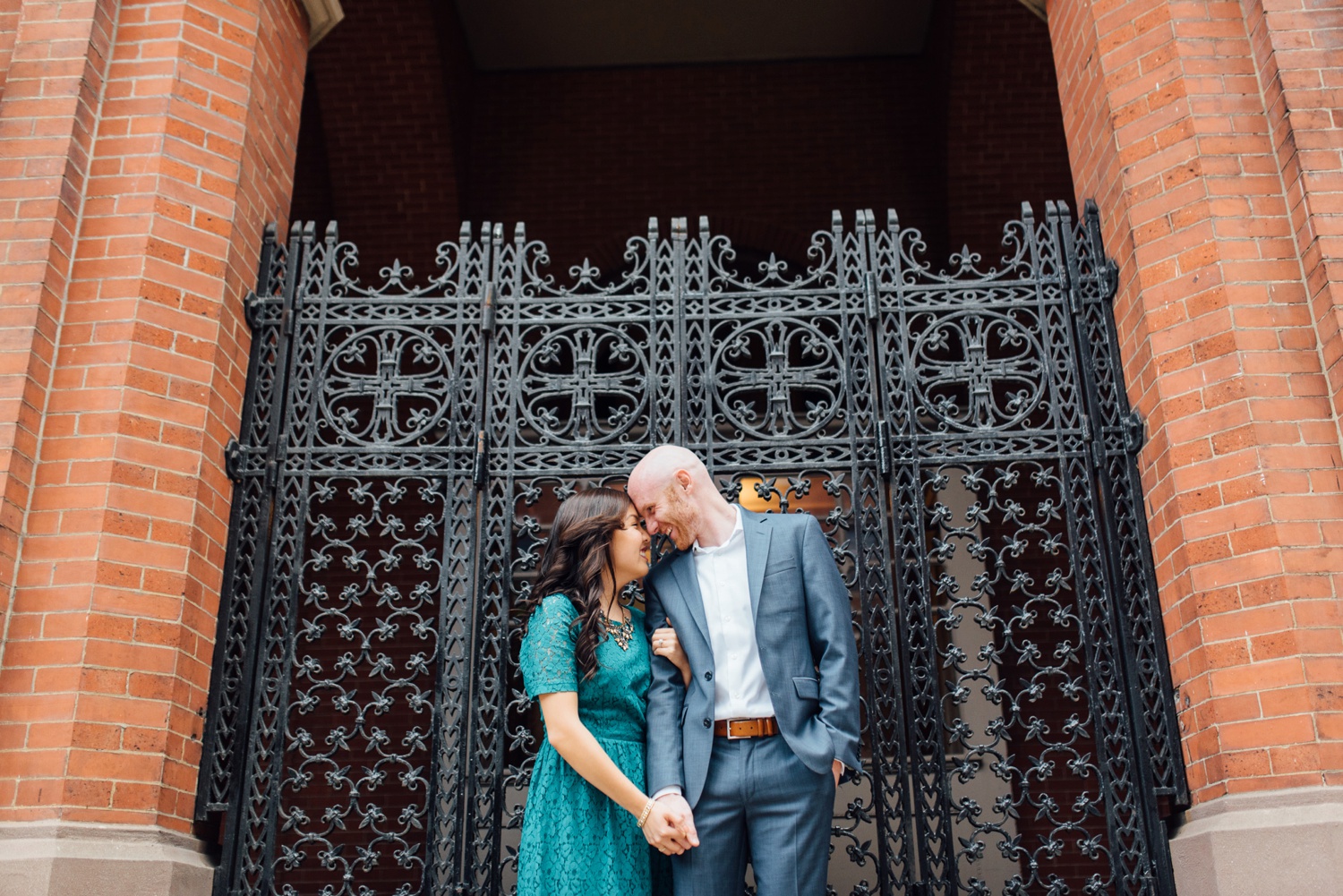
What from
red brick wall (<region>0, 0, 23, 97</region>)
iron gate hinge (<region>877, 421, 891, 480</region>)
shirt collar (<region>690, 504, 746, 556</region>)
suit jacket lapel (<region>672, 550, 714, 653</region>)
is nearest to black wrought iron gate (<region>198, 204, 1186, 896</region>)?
iron gate hinge (<region>877, 421, 891, 480</region>)

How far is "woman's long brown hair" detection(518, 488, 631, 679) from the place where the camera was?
3418mm

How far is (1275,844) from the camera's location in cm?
353

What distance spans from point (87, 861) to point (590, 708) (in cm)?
174

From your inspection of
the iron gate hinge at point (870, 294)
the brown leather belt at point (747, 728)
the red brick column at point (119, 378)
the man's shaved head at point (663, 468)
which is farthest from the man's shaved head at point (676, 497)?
the red brick column at point (119, 378)

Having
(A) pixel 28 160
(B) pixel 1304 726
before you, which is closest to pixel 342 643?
(A) pixel 28 160

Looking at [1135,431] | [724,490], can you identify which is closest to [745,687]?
[724,490]

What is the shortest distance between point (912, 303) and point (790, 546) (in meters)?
1.66

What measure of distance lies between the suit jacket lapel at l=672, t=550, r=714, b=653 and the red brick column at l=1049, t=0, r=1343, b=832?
5.65 feet

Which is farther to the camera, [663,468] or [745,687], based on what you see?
[663,468]

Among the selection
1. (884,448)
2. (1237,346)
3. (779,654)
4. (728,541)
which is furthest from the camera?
(884,448)

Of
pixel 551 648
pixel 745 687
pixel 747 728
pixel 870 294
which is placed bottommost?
pixel 747 728

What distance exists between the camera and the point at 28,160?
14.5ft

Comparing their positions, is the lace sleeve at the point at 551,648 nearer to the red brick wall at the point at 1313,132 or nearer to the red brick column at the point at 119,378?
the red brick column at the point at 119,378

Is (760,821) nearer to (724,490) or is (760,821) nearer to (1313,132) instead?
(724,490)
